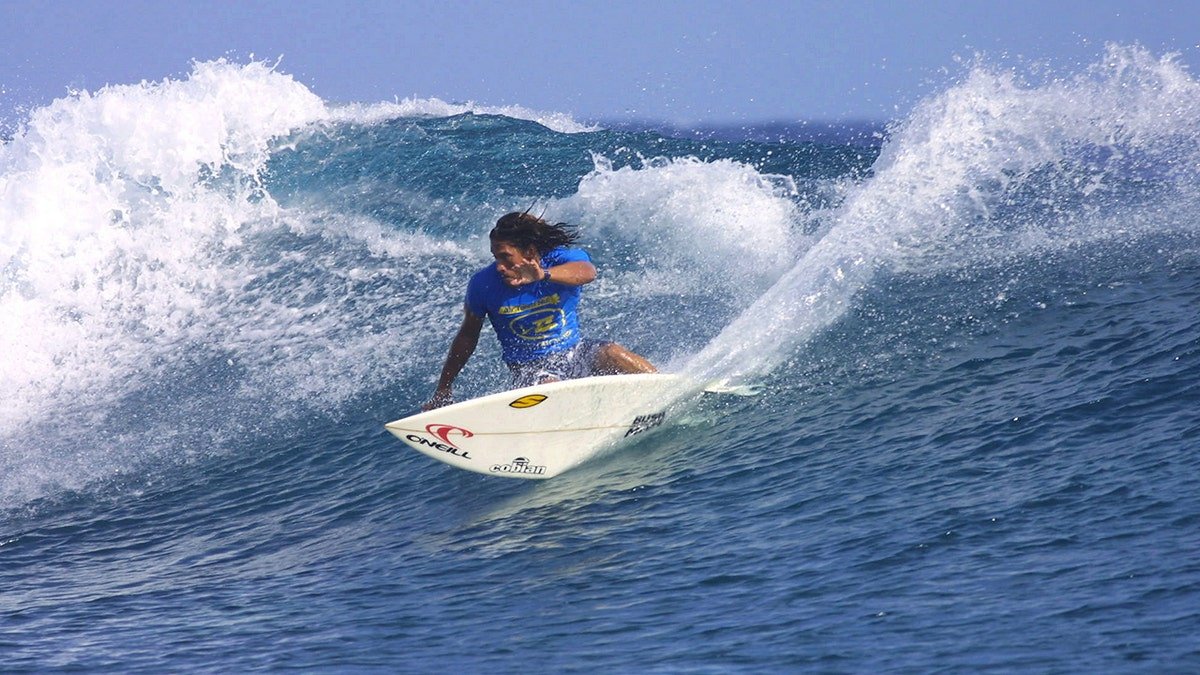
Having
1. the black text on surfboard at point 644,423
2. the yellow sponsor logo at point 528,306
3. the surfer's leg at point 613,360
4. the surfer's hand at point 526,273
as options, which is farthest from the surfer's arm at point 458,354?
the black text on surfboard at point 644,423

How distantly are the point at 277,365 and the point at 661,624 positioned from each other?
24.0 feet

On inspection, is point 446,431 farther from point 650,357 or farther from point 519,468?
point 650,357

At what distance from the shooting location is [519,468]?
8133mm

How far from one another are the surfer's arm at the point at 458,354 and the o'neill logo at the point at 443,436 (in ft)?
1.49

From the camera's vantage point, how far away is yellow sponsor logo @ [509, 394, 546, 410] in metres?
7.98

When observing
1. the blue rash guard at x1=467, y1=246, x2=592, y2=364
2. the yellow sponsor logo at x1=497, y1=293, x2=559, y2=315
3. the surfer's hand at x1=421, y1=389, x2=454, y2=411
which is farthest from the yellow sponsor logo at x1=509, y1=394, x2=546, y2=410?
the surfer's hand at x1=421, y1=389, x2=454, y2=411

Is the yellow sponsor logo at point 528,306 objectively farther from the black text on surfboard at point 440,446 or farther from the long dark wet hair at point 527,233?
the black text on surfboard at point 440,446

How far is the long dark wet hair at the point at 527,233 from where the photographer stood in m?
7.91

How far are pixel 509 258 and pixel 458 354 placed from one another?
36.2 inches

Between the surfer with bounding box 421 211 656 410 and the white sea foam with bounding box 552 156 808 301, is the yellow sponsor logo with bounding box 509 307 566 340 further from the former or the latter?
the white sea foam with bounding box 552 156 808 301

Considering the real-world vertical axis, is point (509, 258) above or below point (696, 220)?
above

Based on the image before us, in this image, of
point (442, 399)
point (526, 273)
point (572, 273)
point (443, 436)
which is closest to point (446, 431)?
point (443, 436)

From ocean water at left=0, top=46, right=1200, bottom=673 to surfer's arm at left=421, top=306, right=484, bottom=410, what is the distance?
544 mm

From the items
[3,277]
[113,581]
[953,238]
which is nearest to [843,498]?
[113,581]
